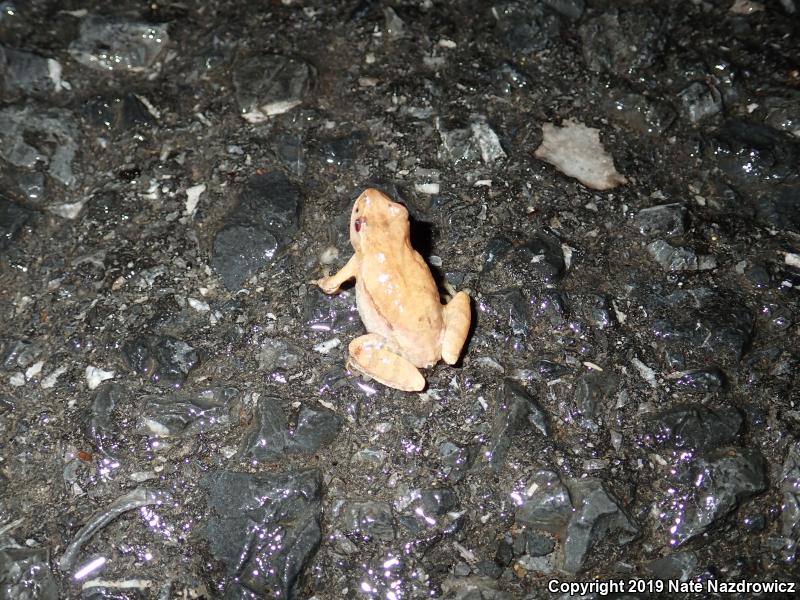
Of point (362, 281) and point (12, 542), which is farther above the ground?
point (362, 281)

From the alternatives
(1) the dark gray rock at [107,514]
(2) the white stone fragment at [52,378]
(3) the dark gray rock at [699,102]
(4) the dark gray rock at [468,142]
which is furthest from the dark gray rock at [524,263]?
(2) the white stone fragment at [52,378]

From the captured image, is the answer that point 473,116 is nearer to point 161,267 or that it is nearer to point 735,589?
point 161,267

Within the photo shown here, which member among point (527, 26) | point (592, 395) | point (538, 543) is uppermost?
point (527, 26)

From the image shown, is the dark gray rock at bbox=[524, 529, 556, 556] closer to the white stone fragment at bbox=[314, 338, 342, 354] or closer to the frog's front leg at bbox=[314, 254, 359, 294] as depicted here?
the white stone fragment at bbox=[314, 338, 342, 354]

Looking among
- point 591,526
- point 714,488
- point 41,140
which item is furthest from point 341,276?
point 41,140

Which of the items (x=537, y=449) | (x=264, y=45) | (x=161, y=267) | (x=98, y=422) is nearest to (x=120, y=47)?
(x=264, y=45)

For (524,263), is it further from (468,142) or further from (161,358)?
(161,358)

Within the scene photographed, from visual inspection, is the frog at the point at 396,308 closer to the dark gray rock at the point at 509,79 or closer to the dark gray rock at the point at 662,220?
the dark gray rock at the point at 662,220
